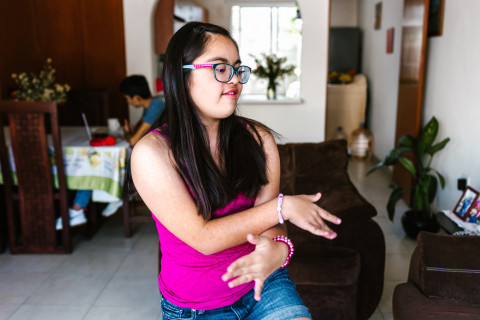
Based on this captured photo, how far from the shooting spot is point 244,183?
123 centimetres

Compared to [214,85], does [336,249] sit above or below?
below

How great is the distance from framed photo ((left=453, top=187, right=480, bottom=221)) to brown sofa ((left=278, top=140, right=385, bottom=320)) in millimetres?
→ 657

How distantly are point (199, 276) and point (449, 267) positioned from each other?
3.39 feet

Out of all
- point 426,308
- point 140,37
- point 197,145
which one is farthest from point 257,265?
point 140,37

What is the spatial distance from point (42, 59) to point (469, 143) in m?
4.30

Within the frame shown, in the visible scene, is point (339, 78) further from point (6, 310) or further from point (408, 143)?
point (6, 310)

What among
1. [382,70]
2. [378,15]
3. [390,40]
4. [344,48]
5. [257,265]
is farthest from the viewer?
[344,48]

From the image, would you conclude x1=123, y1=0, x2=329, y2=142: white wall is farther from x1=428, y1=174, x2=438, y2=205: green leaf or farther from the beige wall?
the beige wall

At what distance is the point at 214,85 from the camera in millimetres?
1124

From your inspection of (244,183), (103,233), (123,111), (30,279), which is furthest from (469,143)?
(123,111)

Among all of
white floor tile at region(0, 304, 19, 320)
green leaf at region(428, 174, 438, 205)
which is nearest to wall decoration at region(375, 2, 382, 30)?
green leaf at region(428, 174, 438, 205)

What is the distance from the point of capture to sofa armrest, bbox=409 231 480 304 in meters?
1.66

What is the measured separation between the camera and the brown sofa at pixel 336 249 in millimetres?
2037

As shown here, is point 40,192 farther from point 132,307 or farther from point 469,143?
point 469,143
